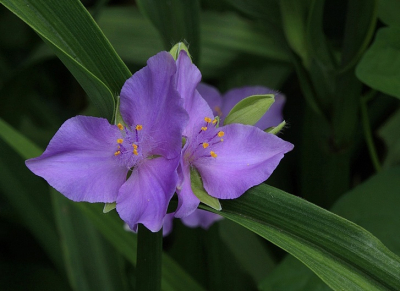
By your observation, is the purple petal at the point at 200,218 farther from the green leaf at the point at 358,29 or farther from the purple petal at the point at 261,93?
the green leaf at the point at 358,29

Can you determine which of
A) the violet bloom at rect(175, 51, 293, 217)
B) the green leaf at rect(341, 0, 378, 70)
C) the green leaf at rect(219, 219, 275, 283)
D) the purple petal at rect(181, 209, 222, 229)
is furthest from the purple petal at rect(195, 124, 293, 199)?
the green leaf at rect(219, 219, 275, 283)

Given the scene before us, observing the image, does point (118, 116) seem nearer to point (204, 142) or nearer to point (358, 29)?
point (204, 142)

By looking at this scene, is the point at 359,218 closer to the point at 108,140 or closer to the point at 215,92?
the point at 215,92

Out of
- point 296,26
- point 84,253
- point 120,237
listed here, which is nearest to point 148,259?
point 120,237

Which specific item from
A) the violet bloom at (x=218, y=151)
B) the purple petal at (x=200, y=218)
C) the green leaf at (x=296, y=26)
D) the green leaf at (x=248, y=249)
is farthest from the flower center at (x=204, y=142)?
the green leaf at (x=248, y=249)

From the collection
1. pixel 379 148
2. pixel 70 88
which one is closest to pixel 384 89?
pixel 379 148
